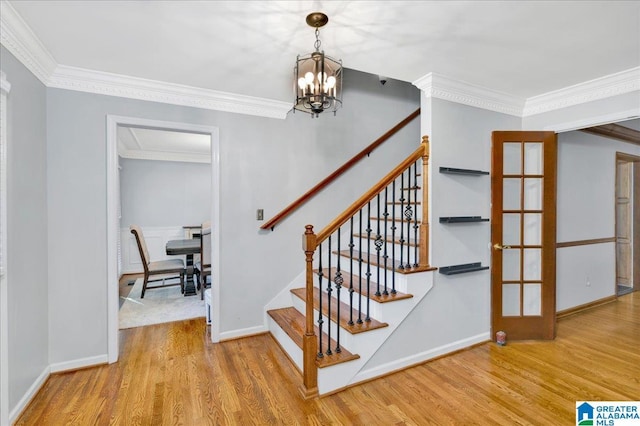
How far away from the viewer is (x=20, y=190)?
1957mm

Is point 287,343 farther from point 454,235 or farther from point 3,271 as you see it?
point 3,271

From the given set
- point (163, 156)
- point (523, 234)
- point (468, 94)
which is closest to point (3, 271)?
point (468, 94)

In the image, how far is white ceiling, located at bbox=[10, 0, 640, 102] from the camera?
5.50 ft

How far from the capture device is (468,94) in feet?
9.24

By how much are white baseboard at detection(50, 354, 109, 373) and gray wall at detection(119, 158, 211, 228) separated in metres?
3.92

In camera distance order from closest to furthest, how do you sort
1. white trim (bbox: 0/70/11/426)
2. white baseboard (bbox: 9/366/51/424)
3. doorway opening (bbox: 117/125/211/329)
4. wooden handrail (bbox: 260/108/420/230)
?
1. white trim (bbox: 0/70/11/426)
2. white baseboard (bbox: 9/366/51/424)
3. wooden handrail (bbox: 260/108/420/230)
4. doorway opening (bbox: 117/125/211/329)

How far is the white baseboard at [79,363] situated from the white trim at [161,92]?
2173 millimetres

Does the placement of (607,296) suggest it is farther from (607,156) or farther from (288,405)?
(288,405)

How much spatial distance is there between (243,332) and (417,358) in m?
1.66

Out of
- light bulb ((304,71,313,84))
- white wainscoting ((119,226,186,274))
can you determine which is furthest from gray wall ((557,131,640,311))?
white wainscoting ((119,226,186,274))

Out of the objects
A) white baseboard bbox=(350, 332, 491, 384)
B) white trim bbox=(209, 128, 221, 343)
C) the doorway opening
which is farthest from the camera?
the doorway opening

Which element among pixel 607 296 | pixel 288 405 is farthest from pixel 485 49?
pixel 607 296

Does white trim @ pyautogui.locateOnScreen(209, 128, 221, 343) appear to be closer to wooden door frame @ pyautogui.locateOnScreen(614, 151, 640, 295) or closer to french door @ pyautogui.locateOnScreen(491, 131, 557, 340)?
french door @ pyautogui.locateOnScreen(491, 131, 557, 340)

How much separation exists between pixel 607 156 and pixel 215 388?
17.5ft
